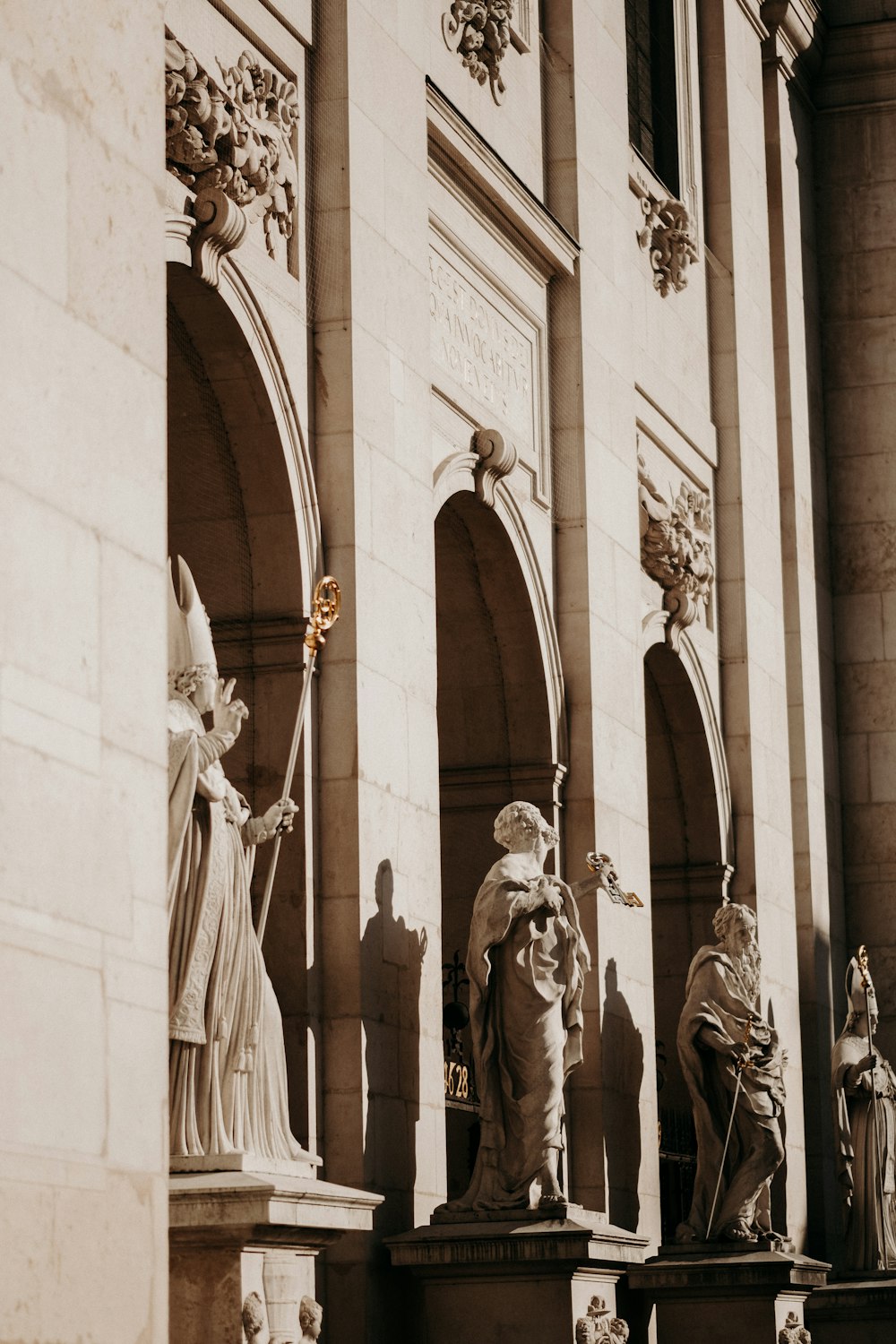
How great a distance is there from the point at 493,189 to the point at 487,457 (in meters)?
1.56

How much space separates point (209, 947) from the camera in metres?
9.60

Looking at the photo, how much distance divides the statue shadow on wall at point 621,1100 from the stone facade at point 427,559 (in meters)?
0.04

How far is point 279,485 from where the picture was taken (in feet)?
38.7

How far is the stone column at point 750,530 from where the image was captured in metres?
18.8

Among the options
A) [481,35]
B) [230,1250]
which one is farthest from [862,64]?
[230,1250]

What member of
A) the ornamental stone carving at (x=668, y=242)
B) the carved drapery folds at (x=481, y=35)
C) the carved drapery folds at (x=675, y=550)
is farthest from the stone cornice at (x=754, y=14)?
the carved drapery folds at (x=481, y=35)

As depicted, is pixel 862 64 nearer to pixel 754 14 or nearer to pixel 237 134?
pixel 754 14

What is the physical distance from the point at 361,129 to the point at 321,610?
3.04 m

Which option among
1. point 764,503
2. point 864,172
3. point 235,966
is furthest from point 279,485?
point 864,172

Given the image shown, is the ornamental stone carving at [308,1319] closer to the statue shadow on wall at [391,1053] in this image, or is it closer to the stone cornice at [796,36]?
the statue shadow on wall at [391,1053]

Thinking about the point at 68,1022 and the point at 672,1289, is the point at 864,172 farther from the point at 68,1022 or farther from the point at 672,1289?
the point at 68,1022

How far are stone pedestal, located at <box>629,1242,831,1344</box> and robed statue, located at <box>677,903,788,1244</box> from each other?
15.7 inches

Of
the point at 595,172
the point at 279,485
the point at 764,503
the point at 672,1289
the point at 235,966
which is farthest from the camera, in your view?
the point at 764,503

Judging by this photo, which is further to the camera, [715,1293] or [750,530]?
[750,530]
